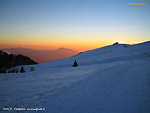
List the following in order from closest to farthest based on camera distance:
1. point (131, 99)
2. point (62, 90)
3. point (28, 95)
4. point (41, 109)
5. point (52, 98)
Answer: point (41, 109)
point (131, 99)
point (52, 98)
point (28, 95)
point (62, 90)

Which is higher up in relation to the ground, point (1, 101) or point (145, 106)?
point (1, 101)

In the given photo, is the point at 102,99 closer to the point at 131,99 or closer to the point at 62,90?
the point at 131,99

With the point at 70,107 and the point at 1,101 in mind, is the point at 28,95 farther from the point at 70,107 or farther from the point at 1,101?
the point at 70,107

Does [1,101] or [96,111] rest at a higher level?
[1,101]

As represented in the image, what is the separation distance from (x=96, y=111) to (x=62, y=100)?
5.92 ft

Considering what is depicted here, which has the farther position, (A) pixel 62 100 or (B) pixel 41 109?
(A) pixel 62 100

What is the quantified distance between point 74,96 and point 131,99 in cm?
294

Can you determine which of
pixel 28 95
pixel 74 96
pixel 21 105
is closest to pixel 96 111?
pixel 74 96

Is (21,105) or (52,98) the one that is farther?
(52,98)

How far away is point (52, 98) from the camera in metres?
4.85

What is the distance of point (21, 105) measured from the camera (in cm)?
420

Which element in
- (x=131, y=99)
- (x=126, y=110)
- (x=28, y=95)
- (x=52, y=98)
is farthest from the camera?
(x=28, y=95)

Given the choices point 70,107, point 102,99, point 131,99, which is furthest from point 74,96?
point 131,99

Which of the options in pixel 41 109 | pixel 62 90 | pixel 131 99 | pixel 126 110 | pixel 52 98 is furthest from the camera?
pixel 62 90
